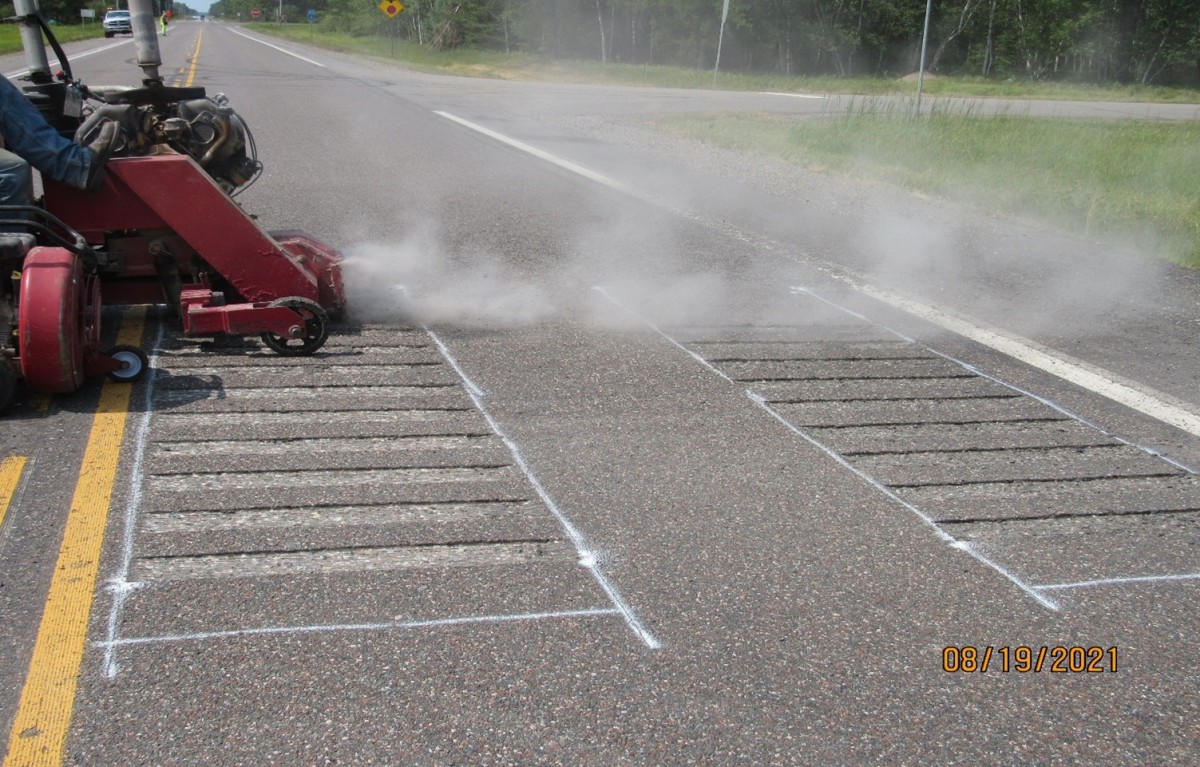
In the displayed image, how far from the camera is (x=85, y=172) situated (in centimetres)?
490

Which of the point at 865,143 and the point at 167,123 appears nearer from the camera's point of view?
the point at 167,123

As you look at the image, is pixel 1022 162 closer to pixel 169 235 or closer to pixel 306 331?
pixel 306 331

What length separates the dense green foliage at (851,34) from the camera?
40.3 m

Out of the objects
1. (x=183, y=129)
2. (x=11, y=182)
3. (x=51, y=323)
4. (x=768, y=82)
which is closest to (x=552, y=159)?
(x=183, y=129)

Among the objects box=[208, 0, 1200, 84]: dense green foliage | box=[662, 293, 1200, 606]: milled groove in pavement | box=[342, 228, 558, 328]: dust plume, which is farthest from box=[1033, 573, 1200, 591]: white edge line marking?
box=[208, 0, 1200, 84]: dense green foliage

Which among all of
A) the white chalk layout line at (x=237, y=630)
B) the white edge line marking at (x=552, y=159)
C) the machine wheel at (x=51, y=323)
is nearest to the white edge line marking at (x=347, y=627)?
the white chalk layout line at (x=237, y=630)

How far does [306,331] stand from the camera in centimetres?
524

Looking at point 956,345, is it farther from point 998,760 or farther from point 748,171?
point 748,171

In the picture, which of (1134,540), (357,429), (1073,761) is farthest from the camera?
(357,429)

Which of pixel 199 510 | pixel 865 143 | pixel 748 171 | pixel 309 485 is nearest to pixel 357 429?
pixel 309 485

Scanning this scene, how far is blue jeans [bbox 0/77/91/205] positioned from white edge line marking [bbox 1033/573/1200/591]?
4.49 m

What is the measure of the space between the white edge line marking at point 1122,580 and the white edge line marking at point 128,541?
276 centimetres

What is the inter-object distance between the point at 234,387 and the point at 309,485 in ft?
3.97
